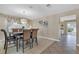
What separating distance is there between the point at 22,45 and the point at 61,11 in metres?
1.43

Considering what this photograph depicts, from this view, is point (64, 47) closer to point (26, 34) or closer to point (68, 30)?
point (68, 30)

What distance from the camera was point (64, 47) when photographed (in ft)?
8.98

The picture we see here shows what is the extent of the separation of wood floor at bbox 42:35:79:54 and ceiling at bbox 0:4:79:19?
813 millimetres

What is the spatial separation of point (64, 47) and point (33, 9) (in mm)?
1339

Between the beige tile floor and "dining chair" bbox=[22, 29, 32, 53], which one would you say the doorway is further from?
"dining chair" bbox=[22, 29, 32, 53]

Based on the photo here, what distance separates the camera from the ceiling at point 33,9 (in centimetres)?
252

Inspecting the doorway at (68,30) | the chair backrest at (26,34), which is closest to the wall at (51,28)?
the doorway at (68,30)

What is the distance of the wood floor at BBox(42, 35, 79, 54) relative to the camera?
2674mm

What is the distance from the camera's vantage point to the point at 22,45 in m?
2.78

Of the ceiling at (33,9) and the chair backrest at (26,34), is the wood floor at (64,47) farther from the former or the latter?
the ceiling at (33,9)

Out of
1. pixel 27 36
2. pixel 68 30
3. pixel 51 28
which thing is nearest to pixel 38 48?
pixel 27 36

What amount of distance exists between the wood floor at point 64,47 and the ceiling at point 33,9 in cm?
81

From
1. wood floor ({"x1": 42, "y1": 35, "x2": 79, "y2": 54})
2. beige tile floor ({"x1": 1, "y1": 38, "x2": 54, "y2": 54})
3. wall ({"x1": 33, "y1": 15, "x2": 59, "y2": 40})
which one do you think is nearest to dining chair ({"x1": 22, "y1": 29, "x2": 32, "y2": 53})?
beige tile floor ({"x1": 1, "y1": 38, "x2": 54, "y2": 54})
